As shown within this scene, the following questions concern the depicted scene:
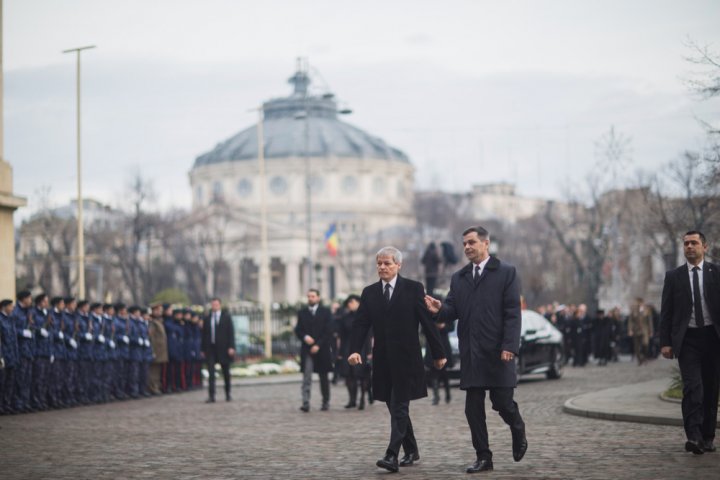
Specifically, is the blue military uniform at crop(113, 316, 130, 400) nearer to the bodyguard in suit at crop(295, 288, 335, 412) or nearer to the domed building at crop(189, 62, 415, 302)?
the bodyguard in suit at crop(295, 288, 335, 412)

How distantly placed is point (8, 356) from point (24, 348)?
816mm

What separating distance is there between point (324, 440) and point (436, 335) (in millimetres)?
3568

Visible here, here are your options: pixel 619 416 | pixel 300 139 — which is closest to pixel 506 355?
pixel 619 416

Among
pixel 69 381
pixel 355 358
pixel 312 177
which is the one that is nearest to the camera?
pixel 355 358

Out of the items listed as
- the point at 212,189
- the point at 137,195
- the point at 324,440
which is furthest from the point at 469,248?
the point at 212,189

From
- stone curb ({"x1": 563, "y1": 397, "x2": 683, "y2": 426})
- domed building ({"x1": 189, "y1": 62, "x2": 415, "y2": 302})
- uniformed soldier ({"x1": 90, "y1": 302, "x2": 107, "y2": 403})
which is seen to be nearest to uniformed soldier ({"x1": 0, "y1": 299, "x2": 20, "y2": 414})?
uniformed soldier ({"x1": 90, "y1": 302, "x2": 107, "y2": 403})

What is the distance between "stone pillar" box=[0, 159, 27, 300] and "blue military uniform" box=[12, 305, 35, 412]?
2.64 m

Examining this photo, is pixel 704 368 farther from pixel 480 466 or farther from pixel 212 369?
pixel 212 369

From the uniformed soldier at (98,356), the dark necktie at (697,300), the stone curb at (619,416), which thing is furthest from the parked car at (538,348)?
the dark necktie at (697,300)

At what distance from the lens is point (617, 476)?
1031 centimetres

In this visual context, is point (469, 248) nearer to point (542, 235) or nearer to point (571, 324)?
point (571, 324)

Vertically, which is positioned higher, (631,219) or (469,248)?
(631,219)

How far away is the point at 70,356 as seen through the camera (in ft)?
76.0

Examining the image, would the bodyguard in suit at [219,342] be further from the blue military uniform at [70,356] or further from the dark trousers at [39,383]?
the dark trousers at [39,383]
